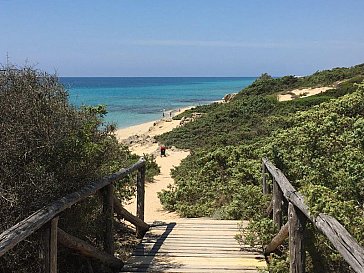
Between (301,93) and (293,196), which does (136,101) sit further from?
(293,196)

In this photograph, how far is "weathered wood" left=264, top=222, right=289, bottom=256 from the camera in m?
4.87

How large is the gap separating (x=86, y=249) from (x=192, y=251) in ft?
6.15

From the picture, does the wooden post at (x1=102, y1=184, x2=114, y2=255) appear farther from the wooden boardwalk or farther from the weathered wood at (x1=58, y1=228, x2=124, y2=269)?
the wooden boardwalk

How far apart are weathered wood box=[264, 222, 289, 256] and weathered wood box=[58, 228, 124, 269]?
6.01 feet

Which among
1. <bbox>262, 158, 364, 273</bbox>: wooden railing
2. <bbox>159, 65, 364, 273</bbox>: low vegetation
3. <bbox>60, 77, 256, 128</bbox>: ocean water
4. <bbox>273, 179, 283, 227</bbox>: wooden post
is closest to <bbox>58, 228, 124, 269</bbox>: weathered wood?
<bbox>60, 77, 256, 128</bbox>: ocean water

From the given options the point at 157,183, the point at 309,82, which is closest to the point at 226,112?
the point at 157,183

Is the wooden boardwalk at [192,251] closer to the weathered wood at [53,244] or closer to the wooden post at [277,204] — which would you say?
the wooden post at [277,204]

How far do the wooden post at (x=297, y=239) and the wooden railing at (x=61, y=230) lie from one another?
196 cm

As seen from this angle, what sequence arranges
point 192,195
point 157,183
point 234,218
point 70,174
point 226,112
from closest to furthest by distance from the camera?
point 70,174
point 234,218
point 192,195
point 157,183
point 226,112

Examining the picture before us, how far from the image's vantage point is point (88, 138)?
4727 mm

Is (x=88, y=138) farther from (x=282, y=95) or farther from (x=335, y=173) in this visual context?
(x=282, y=95)

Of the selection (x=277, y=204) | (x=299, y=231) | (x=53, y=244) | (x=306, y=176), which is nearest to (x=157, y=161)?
(x=306, y=176)

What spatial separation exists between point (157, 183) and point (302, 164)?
24.7 feet

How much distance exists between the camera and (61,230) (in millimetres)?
3922
